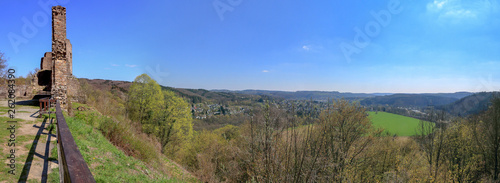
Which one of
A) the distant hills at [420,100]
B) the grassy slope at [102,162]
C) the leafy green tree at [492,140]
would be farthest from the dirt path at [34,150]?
the distant hills at [420,100]

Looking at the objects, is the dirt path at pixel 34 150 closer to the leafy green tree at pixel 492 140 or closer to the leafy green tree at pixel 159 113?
the leafy green tree at pixel 159 113

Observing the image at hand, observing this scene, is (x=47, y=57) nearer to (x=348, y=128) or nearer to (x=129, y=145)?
(x=129, y=145)

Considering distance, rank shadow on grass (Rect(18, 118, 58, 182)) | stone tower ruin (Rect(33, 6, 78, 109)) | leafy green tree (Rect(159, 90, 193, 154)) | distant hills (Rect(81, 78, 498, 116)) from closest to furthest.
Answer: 1. shadow on grass (Rect(18, 118, 58, 182))
2. distant hills (Rect(81, 78, 498, 116))
3. stone tower ruin (Rect(33, 6, 78, 109))
4. leafy green tree (Rect(159, 90, 193, 154))

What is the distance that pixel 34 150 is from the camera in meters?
5.21

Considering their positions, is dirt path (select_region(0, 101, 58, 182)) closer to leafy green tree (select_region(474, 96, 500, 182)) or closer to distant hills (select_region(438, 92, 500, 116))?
distant hills (select_region(438, 92, 500, 116))

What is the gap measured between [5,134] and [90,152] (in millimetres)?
2496

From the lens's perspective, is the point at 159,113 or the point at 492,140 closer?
the point at 492,140

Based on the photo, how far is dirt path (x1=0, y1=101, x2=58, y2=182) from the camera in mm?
4117

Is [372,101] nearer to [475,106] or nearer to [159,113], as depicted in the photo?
[475,106]

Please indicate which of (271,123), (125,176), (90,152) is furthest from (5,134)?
(271,123)

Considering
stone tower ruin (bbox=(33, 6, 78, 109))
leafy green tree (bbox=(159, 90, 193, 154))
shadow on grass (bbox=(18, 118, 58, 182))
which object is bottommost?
leafy green tree (bbox=(159, 90, 193, 154))

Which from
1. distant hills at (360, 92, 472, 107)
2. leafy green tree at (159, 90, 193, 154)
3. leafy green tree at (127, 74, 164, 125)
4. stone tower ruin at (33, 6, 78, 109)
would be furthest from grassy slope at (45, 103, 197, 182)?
distant hills at (360, 92, 472, 107)

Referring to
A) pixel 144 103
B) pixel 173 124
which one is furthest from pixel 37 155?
pixel 144 103

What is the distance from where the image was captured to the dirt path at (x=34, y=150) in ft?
13.5
